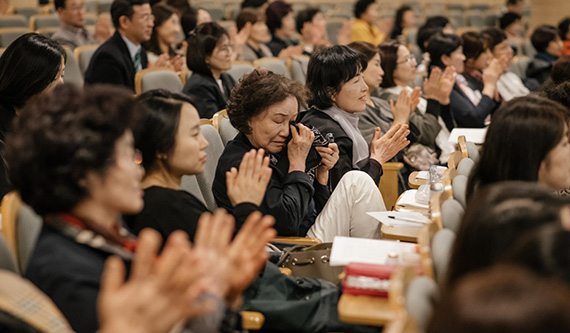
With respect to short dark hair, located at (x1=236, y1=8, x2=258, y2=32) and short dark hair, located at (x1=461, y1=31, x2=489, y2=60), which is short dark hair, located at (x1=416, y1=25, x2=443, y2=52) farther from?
short dark hair, located at (x1=236, y1=8, x2=258, y2=32)

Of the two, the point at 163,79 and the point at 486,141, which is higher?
the point at 486,141

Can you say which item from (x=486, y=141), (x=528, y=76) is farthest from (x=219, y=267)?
(x=528, y=76)

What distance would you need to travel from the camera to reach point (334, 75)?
3230 millimetres

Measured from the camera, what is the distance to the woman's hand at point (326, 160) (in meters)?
2.84

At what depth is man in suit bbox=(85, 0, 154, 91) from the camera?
14.7 feet

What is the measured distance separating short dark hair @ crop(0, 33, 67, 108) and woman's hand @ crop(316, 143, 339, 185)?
3.59 feet

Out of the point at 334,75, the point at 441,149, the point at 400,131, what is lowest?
the point at 441,149

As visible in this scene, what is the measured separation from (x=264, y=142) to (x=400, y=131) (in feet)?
2.71

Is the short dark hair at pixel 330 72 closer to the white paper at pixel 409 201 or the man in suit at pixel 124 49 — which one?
the white paper at pixel 409 201

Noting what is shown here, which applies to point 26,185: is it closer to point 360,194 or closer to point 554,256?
point 554,256

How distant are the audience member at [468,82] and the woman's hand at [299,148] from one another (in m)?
2.03

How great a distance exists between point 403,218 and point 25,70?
153 cm

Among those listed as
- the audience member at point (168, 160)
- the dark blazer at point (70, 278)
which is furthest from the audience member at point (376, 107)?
the dark blazer at point (70, 278)

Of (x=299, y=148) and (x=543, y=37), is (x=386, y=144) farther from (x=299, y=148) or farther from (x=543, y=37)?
(x=543, y=37)
